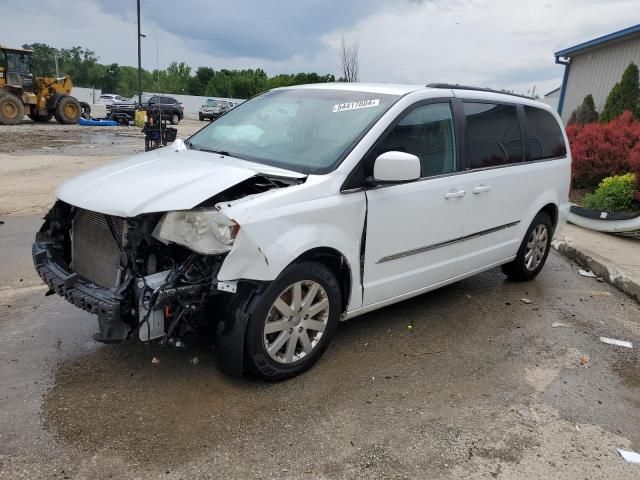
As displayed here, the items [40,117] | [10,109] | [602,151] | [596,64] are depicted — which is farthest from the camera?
[40,117]

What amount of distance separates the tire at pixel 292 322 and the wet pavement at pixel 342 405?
17cm

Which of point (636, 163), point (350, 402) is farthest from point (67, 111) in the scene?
point (350, 402)

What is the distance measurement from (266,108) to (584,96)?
16.9 metres

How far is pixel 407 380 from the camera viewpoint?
12.0 feet

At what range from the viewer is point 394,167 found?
11.5 ft

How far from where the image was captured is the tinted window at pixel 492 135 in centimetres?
448

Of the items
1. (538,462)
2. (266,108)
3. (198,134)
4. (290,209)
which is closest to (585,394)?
(538,462)

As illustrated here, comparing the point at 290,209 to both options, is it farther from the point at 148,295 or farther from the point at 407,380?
the point at 407,380

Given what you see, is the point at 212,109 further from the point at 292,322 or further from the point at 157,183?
the point at 292,322

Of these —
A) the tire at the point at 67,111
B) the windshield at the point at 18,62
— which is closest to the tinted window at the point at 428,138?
the windshield at the point at 18,62

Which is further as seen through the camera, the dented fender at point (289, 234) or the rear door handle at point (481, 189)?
the rear door handle at point (481, 189)

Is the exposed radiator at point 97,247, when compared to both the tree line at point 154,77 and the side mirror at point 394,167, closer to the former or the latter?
the side mirror at point 394,167

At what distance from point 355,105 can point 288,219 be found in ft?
4.14

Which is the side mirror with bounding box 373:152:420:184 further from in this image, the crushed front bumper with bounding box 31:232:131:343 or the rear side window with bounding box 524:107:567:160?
the rear side window with bounding box 524:107:567:160
